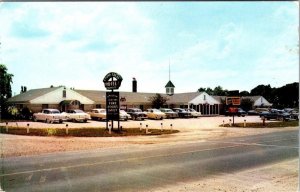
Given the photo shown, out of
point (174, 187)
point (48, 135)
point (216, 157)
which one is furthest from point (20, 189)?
point (48, 135)

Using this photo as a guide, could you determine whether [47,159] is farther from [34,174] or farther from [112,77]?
[112,77]

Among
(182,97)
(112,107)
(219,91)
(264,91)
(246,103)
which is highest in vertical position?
(219,91)

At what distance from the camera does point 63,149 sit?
55.9 ft

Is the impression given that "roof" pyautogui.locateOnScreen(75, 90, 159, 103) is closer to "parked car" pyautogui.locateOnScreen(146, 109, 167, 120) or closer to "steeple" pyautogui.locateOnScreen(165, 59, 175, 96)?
"steeple" pyautogui.locateOnScreen(165, 59, 175, 96)

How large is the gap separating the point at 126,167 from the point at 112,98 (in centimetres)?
1735

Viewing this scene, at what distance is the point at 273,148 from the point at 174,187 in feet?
33.7

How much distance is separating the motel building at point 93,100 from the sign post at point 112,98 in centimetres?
2110

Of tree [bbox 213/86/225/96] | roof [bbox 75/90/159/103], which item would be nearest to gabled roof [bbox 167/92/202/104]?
roof [bbox 75/90/159/103]

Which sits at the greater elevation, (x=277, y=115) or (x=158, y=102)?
(x=158, y=102)

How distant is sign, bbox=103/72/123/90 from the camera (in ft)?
96.0

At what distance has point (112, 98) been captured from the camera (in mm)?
28922

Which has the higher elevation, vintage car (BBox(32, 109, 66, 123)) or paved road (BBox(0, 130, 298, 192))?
vintage car (BBox(32, 109, 66, 123))

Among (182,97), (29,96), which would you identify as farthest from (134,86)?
(29,96)

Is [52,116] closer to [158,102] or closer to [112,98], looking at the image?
[112,98]
